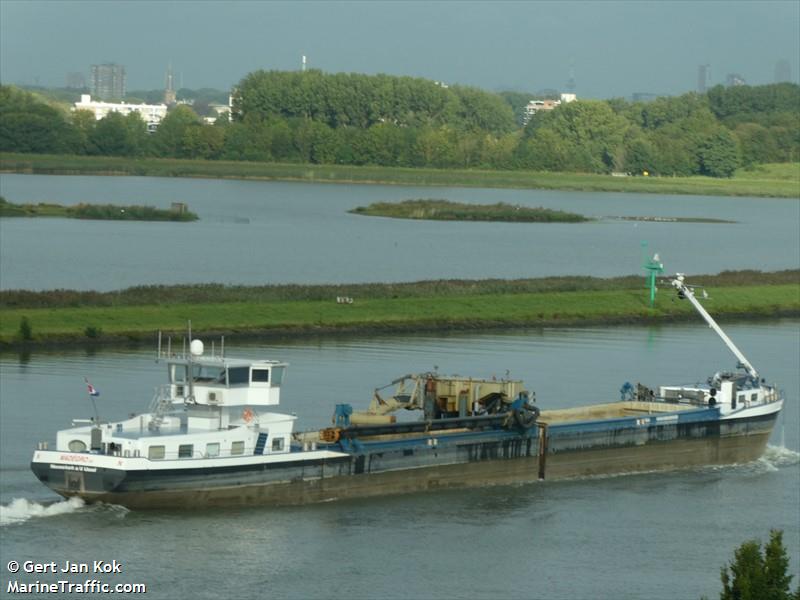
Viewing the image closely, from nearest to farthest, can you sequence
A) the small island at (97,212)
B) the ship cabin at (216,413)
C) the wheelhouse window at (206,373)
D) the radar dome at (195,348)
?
the ship cabin at (216,413)
the radar dome at (195,348)
the wheelhouse window at (206,373)
the small island at (97,212)

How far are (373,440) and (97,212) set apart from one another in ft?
336

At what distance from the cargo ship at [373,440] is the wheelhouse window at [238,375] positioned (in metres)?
0.03

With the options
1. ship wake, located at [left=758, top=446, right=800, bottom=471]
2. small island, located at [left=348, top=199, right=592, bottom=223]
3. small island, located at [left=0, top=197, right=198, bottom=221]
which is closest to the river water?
small island, located at [left=348, top=199, right=592, bottom=223]

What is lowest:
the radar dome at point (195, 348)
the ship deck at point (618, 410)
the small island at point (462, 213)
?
the ship deck at point (618, 410)

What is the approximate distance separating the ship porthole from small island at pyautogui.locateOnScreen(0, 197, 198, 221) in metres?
103

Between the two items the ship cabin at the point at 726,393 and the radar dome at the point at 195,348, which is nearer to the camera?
the radar dome at the point at 195,348

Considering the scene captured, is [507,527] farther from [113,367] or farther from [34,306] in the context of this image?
[34,306]

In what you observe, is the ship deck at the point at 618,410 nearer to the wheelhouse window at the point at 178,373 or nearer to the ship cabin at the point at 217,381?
the ship cabin at the point at 217,381

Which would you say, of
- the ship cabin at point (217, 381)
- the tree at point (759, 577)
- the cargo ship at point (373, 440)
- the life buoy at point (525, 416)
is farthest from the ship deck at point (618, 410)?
the tree at point (759, 577)

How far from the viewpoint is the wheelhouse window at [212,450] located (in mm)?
41281

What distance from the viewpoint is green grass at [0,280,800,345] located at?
220 feet

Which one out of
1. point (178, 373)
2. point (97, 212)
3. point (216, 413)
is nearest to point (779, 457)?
point (216, 413)

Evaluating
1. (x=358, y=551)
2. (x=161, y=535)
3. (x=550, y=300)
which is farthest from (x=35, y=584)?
(x=550, y=300)

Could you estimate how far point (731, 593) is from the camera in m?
24.3
